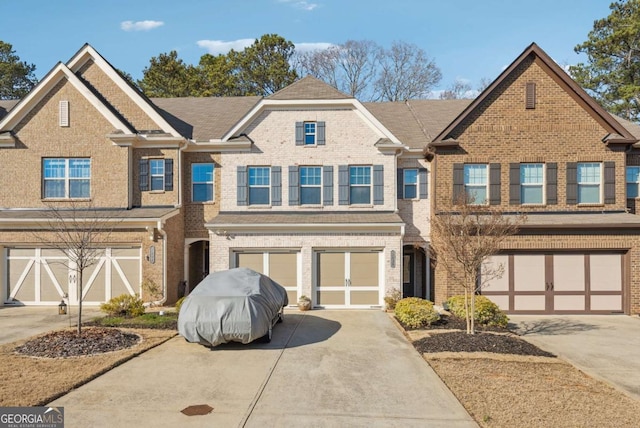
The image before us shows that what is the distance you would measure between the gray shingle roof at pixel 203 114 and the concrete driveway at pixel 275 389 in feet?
33.2

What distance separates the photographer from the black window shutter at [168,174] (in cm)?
1733

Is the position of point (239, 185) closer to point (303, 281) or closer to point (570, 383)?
point (303, 281)

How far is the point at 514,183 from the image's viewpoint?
54.7 feet

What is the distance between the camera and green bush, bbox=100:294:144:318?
1423 centimetres

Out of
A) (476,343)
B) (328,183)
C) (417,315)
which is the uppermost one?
(328,183)

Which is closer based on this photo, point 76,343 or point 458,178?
point 76,343

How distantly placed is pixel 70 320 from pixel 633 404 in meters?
14.4

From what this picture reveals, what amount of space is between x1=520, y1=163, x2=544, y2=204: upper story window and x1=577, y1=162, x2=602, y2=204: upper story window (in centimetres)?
144

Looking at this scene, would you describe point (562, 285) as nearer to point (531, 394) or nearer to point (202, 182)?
point (531, 394)

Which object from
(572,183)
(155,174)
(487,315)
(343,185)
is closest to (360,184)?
(343,185)

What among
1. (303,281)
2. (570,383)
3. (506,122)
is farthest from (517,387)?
(506,122)

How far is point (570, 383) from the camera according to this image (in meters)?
8.16

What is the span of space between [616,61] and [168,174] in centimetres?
3435

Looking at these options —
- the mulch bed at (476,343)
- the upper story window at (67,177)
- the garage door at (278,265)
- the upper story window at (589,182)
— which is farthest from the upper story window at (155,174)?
the upper story window at (589,182)
